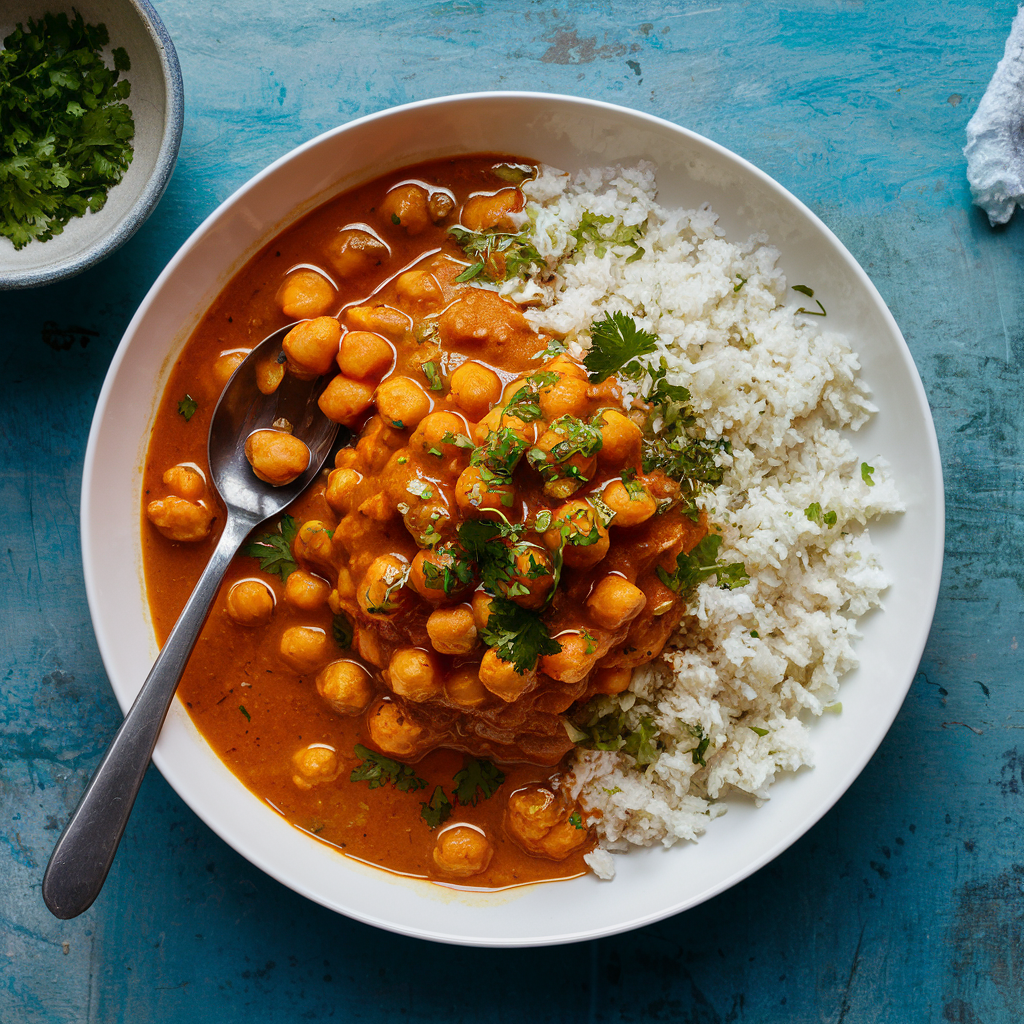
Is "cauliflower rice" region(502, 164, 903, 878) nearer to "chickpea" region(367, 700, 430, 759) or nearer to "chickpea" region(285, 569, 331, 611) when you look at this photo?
"chickpea" region(367, 700, 430, 759)

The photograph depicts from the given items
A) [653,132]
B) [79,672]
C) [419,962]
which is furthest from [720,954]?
[653,132]

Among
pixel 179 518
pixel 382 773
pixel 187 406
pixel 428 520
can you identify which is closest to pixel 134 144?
pixel 187 406

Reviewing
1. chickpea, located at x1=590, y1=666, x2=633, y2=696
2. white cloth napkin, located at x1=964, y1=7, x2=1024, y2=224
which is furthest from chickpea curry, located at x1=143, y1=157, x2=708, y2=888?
white cloth napkin, located at x1=964, y1=7, x2=1024, y2=224

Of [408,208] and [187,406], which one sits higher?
[408,208]

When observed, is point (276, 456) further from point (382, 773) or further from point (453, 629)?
point (382, 773)

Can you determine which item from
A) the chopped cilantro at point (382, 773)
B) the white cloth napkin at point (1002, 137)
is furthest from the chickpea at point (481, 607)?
the white cloth napkin at point (1002, 137)

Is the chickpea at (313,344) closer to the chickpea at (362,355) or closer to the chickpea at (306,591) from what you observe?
the chickpea at (362,355)
